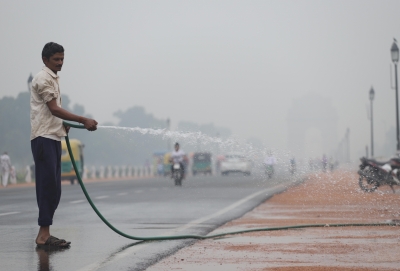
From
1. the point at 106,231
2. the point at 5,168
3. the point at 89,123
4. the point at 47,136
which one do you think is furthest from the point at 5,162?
the point at 89,123

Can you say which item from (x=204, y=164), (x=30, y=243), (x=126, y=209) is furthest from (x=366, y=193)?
(x=204, y=164)

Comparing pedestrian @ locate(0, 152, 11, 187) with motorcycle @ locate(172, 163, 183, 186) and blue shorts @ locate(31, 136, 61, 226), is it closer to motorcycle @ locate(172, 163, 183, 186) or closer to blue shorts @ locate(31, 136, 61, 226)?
motorcycle @ locate(172, 163, 183, 186)

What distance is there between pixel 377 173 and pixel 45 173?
18432 mm

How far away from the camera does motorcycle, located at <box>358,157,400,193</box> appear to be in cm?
2431

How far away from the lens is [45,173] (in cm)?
870

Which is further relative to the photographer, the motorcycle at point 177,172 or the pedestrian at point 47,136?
the motorcycle at point 177,172

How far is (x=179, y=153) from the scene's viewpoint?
3325 centimetres

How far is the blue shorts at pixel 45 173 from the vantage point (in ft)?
28.4

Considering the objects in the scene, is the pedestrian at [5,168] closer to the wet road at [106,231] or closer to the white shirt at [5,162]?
the white shirt at [5,162]

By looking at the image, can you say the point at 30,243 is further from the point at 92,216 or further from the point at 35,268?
the point at 92,216

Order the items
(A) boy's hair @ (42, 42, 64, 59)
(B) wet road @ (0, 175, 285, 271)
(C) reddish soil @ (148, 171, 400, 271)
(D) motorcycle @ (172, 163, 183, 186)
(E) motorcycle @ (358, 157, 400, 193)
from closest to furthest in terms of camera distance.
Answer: (C) reddish soil @ (148, 171, 400, 271) → (B) wet road @ (0, 175, 285, 271) → (A) boy's hair @ (42, 42, 64, 59) → (E) motorcycle @ (358, 157, 400, 193) → (D) motorcycle @ (172, 163, 183, 186)

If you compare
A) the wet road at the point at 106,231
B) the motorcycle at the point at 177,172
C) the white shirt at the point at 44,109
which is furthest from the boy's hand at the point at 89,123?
the motorcycle at the point at 177,172

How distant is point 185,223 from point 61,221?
190 centimetres

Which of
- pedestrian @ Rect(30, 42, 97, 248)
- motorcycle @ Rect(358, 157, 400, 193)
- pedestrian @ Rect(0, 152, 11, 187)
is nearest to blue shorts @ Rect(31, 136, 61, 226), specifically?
pedestrian @ Rect(30, 42, 97, 248)
